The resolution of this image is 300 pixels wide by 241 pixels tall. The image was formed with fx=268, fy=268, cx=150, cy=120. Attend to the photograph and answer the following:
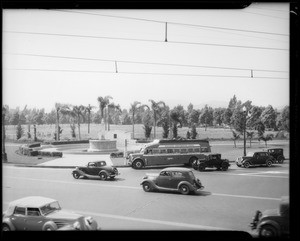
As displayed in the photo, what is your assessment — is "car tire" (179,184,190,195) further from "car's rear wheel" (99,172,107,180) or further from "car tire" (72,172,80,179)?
"car tire" (72,172,80,179)

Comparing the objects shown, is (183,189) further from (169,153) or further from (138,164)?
(138,164)

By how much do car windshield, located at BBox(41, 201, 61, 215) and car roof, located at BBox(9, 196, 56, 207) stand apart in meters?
0.04

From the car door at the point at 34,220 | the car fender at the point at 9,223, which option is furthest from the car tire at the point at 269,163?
the car fender at the point at 9,223

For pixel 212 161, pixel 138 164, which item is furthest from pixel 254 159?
pixel 138 164

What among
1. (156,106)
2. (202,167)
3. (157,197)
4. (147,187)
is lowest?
(157,197)

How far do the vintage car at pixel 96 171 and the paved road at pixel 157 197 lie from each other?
0.08 metres

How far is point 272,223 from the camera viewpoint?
10.6 ft

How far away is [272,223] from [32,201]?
2.94m

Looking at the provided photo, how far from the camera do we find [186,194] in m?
3.45
